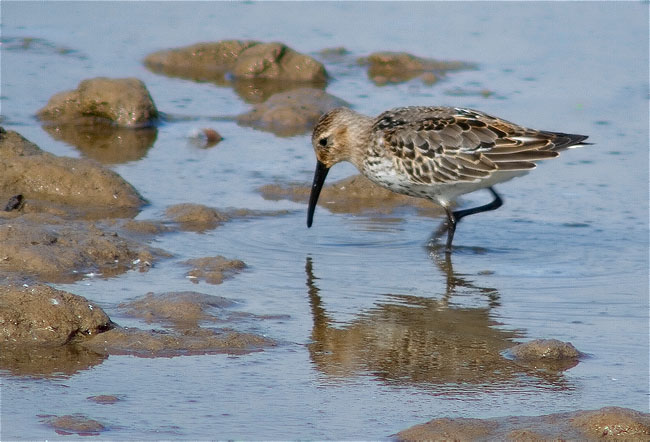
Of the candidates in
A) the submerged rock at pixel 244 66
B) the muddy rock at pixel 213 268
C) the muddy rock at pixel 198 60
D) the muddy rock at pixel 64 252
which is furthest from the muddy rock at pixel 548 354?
the muddy rock at pixel 198 60

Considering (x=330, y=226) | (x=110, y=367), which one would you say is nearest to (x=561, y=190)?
(x=330, y=226)

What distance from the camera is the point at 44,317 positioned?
20.1 feet

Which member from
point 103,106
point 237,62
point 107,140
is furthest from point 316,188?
point 237,62

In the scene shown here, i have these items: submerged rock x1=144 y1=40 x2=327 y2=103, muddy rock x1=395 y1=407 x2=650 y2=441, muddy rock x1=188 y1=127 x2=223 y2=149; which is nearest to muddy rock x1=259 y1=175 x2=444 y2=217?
muddy rock x1=188 y1=127 x2=223 y2=149

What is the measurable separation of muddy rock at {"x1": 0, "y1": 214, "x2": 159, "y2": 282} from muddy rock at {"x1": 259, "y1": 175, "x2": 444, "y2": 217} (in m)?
2.08

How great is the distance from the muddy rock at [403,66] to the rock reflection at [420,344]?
7344 mm

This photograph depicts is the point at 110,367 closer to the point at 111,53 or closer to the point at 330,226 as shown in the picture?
the point at 330,226

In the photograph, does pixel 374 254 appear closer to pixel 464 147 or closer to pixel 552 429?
pixel 464 147

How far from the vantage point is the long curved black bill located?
9062 mm

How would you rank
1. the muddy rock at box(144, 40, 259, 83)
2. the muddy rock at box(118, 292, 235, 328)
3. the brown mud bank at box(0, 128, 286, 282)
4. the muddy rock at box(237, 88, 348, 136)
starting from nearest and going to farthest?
1. the muddy rock at box(118, 292, 235, 328)
2. the brown mud bank at box(0, 128, 286, 282)
3. the muddy rock at box(237, 88, 348, 136)
4. the muddy rock at box(144, 40, 259, 83)

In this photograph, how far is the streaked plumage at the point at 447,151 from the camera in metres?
8.61

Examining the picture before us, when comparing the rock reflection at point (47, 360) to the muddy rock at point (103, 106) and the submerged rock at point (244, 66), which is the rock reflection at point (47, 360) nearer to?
the muddy rock at point (103, 106)

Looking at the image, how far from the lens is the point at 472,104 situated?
13.1 metres

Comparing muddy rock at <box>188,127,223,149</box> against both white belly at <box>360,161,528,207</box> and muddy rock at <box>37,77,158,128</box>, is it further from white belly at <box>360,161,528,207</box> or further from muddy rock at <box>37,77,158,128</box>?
white belly at <box>360,161,528,207</box>
